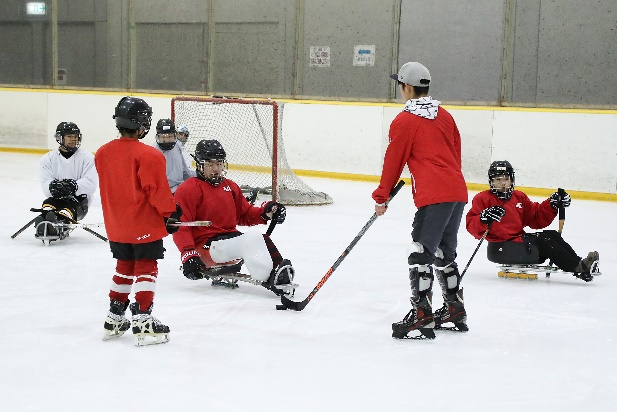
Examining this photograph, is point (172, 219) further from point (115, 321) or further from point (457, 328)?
point (457, 328)

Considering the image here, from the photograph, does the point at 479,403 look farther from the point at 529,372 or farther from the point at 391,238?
the point at 391,238

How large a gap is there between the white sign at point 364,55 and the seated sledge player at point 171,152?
15.3 ft

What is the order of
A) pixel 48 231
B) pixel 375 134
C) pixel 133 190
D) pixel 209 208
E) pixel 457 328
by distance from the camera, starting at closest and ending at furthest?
pixel 133 190 → pixel 457 328 → pixel 209 208 → pixel 48 231 → pixel 375 134

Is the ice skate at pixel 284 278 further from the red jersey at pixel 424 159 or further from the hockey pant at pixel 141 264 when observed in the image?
the hockey pant at pixel 141 264

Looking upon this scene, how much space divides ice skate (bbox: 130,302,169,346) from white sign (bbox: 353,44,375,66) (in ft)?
25.6

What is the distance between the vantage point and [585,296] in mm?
4637

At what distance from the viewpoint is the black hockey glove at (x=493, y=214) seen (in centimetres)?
469

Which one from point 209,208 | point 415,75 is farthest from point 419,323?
point 209,208

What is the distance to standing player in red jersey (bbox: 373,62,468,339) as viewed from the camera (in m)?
3.59

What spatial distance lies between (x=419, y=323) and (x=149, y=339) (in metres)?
1.06

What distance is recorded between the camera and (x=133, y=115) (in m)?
3.39

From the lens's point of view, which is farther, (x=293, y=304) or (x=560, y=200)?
(x=560, y=200)

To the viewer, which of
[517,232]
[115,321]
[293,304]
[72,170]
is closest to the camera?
[115,321]

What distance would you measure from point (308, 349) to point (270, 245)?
985 millimetres
